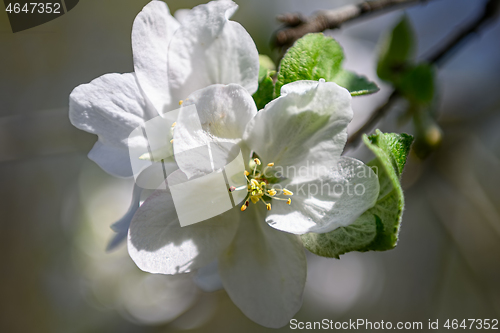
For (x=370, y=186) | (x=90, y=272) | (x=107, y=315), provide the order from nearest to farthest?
(x=370, y=186) → (x=90, y=272) → (x=107, y=315)

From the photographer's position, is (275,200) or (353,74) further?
(353,74)

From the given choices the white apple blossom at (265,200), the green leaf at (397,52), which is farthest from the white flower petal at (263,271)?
the green leaf at (397,52)

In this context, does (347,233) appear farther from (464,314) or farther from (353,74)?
(464,314)

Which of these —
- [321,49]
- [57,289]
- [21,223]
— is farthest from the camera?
[21,223]

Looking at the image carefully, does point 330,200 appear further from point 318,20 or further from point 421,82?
point 421,82

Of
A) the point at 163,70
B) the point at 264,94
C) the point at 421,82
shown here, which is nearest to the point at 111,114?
the point at 163,70

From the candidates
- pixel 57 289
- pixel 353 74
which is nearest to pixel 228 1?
pixel 353 74

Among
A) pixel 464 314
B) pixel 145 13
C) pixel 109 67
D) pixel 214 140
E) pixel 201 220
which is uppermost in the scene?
pixel 145 13

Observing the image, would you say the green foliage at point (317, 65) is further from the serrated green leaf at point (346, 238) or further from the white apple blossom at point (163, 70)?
the serrated green leaf at point (346, 238)
